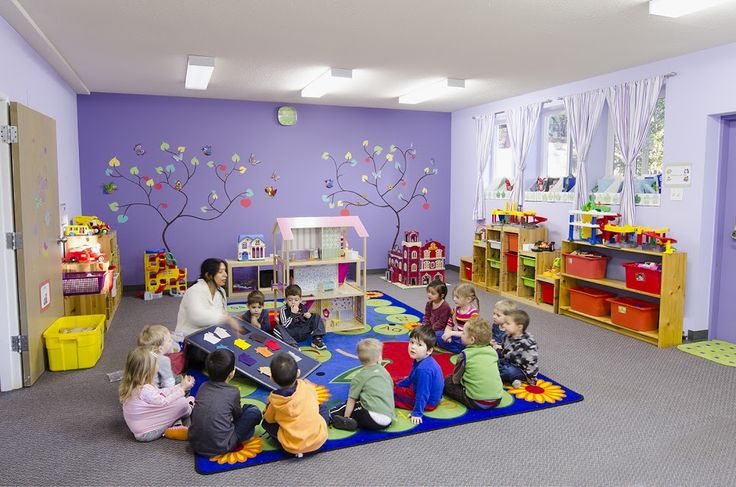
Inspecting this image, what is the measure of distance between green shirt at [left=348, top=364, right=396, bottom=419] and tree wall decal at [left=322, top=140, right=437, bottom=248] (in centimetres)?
603

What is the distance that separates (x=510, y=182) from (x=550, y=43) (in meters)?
3.49

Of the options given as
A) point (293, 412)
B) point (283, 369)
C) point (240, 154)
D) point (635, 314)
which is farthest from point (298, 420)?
point (240, 154)

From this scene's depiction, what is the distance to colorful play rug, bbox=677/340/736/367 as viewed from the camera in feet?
16.6

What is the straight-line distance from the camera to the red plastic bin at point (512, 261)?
25.8ft

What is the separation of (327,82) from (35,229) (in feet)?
12.5

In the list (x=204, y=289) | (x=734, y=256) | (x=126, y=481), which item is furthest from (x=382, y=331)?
(x=734, y=256)

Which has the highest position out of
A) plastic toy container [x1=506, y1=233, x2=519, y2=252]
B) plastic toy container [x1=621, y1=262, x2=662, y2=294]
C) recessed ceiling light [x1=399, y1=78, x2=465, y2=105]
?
recessed ceiling light [x1=399, y1=78, x2=465, y2=105]

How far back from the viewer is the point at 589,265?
6.46m

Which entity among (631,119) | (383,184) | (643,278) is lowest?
(643,278)

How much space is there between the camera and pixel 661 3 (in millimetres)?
4027

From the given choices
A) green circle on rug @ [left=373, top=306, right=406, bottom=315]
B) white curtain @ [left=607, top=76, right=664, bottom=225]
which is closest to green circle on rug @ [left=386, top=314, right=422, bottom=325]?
green circle on rug @ [left=373, top=306, right=406, bottom=315]

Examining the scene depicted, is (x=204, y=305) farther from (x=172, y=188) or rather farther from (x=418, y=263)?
(x=418, y=263)

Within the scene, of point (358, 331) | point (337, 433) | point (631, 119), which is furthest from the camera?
point (631, 119)

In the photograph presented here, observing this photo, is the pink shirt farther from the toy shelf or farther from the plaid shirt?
the toy shelf
